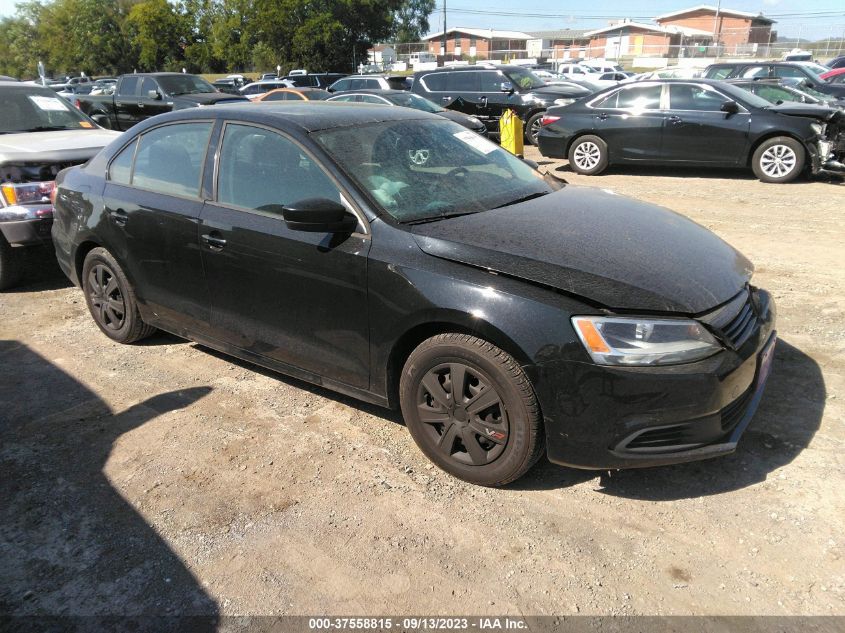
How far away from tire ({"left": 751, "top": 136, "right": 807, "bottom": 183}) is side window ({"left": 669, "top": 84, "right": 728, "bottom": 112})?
96 centimetres

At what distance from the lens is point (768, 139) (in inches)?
403

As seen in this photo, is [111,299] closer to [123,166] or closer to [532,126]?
[123,166]

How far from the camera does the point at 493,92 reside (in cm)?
1530

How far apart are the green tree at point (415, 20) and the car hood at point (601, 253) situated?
80522 mm

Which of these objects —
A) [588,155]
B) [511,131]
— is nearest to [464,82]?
[511,131]

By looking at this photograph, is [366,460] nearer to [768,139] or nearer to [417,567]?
[417,567]

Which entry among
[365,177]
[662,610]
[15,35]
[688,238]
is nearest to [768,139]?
[688,238]

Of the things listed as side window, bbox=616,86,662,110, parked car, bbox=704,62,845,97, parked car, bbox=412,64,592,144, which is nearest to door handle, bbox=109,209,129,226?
side window, bbox=616,86,662,110

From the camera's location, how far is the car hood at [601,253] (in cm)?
282

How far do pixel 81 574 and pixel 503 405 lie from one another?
6.03ft

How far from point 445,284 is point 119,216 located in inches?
103

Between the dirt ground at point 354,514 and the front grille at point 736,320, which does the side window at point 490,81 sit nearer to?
the dirt ground at point 354,514

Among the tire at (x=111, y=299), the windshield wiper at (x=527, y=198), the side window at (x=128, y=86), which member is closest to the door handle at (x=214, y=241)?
the tire at (x=111, y=299)

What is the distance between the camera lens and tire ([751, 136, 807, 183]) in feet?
33.0
